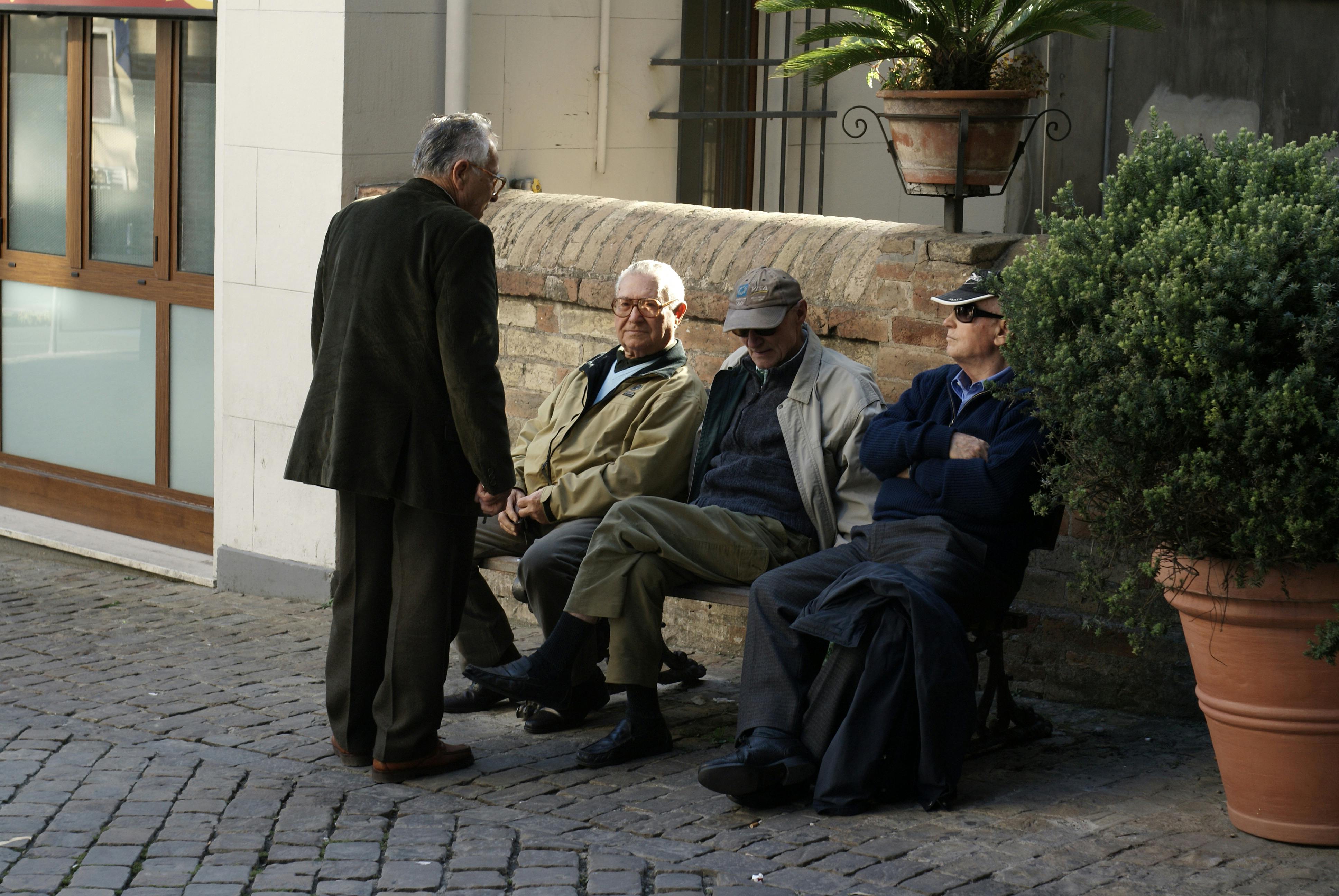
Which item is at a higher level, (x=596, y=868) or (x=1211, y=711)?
(x=1211, y=711)

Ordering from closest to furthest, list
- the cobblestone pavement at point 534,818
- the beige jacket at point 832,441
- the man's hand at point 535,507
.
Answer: the cobblestone pavement at point 534,818
the beige jacket at point 832,441
the man's hand at point 535,507

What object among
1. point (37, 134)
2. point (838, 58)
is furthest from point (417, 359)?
point (37, 134)

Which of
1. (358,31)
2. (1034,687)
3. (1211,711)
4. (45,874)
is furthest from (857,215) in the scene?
(45,874)

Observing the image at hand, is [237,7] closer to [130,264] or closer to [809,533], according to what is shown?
[130,264]

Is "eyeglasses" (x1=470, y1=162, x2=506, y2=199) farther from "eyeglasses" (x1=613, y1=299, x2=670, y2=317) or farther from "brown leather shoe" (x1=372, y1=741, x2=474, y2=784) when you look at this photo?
"brown leather shoe" (x1=372, y1=741, x2=474, y2=784)

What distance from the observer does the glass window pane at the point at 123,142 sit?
756cm

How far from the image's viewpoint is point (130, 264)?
25.4 feet

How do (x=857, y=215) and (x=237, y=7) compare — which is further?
(x=857, y=215)

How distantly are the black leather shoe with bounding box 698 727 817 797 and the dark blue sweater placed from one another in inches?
30.1

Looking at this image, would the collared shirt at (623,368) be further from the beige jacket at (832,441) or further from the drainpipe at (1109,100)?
the drainpipe at (1109,100)

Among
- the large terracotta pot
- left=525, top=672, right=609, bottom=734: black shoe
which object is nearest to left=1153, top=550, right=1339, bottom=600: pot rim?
the large terracotta pot

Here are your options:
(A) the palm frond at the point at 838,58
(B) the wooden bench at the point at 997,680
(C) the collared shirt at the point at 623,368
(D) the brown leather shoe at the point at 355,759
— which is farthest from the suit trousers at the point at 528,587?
(A) the palm frond at the point at 838,58

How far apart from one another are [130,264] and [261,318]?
4.10ft

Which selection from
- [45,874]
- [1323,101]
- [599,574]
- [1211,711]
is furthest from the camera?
[1323,101]
